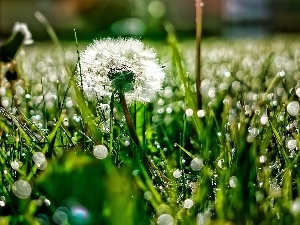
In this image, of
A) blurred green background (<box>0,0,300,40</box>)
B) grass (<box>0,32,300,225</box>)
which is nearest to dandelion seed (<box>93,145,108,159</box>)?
grass (<box>0,32,300,225</box>)

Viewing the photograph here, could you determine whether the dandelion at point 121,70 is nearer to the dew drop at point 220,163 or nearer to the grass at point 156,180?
the grass at point 156,180

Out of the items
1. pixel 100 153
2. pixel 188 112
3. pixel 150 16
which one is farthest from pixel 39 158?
pixel 150 16

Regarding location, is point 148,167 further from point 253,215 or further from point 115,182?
point 115,182

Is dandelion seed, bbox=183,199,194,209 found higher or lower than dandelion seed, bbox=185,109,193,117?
lower

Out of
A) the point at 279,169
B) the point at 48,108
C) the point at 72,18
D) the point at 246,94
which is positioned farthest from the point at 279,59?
the point at 72,18

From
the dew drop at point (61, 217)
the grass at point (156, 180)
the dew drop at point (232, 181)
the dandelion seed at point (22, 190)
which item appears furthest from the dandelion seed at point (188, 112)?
the dew drop at point (61, 217)

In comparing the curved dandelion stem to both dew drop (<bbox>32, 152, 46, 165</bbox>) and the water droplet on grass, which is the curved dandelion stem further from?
the water droplet on grass
